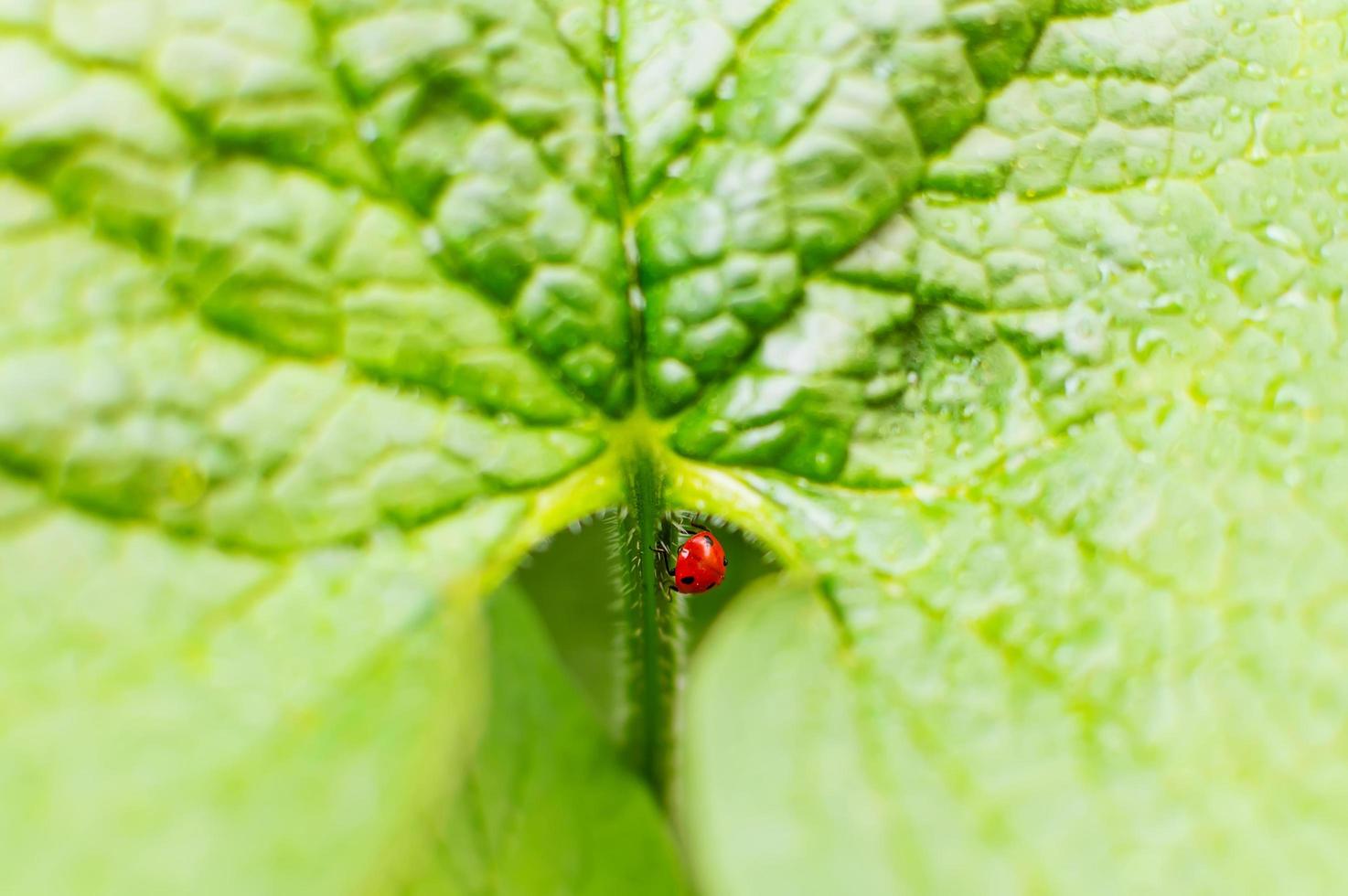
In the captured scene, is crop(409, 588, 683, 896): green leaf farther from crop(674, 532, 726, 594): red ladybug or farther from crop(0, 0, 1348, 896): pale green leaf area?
crop(674, 532, 726, 594): red ladybug

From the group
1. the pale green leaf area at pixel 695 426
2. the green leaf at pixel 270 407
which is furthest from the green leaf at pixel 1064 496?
the green leaf at pixel 270 407

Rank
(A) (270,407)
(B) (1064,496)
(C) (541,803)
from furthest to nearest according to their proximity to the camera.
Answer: (C) (541,803)
(B) (1064,496)
(A) (270,407)

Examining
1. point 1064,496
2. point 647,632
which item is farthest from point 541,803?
point 1064,496

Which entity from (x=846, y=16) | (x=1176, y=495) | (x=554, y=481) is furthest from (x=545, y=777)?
(x=846, y=16)

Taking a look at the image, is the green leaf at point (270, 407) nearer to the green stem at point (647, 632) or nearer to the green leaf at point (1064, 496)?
the green stem at point (647, 632)

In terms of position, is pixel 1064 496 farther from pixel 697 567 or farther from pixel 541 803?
pixel 541 803

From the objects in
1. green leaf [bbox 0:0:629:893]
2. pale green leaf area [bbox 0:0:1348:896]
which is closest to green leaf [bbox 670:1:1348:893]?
pale green leaf area [bbox 0:0:1348:896]

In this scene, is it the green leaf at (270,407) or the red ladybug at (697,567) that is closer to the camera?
the green leaf at (270,407)
